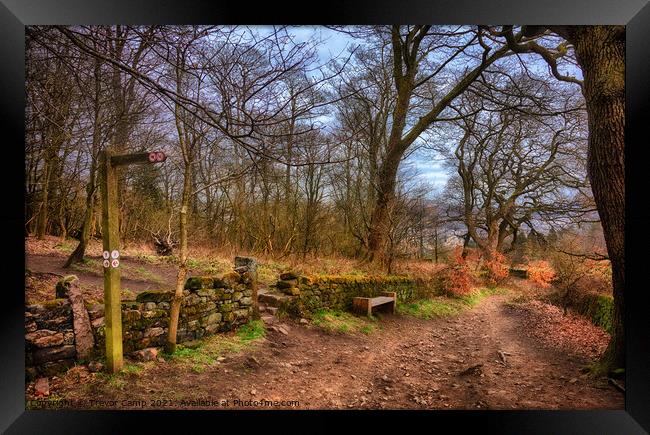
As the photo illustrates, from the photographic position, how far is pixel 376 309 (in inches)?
105

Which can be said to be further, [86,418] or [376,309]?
[376,309]

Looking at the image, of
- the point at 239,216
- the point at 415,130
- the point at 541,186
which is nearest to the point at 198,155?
the point at 239,216

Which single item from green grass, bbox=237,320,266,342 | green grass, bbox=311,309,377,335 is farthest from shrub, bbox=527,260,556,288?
green grass, bbox=237,320,266,342

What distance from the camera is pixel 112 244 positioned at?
2270 mm

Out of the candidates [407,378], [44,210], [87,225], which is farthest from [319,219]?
[44,210]

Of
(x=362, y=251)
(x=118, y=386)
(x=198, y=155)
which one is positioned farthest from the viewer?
(x=362, y=251)

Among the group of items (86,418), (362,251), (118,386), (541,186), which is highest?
(541,186)

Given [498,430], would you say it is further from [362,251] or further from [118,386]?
[118,386]

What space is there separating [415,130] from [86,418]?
344cm

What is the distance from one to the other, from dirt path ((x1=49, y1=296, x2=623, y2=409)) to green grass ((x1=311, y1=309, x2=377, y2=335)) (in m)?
0.19

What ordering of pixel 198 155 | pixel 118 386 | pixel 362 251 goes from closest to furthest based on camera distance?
pixel 118 386, pixel 198 155, pixel 362 251

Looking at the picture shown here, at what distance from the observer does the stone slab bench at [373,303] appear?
2.62 metres

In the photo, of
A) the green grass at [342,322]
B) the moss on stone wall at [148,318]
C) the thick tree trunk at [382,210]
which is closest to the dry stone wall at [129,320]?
the moss on stone wall at [148,318]
